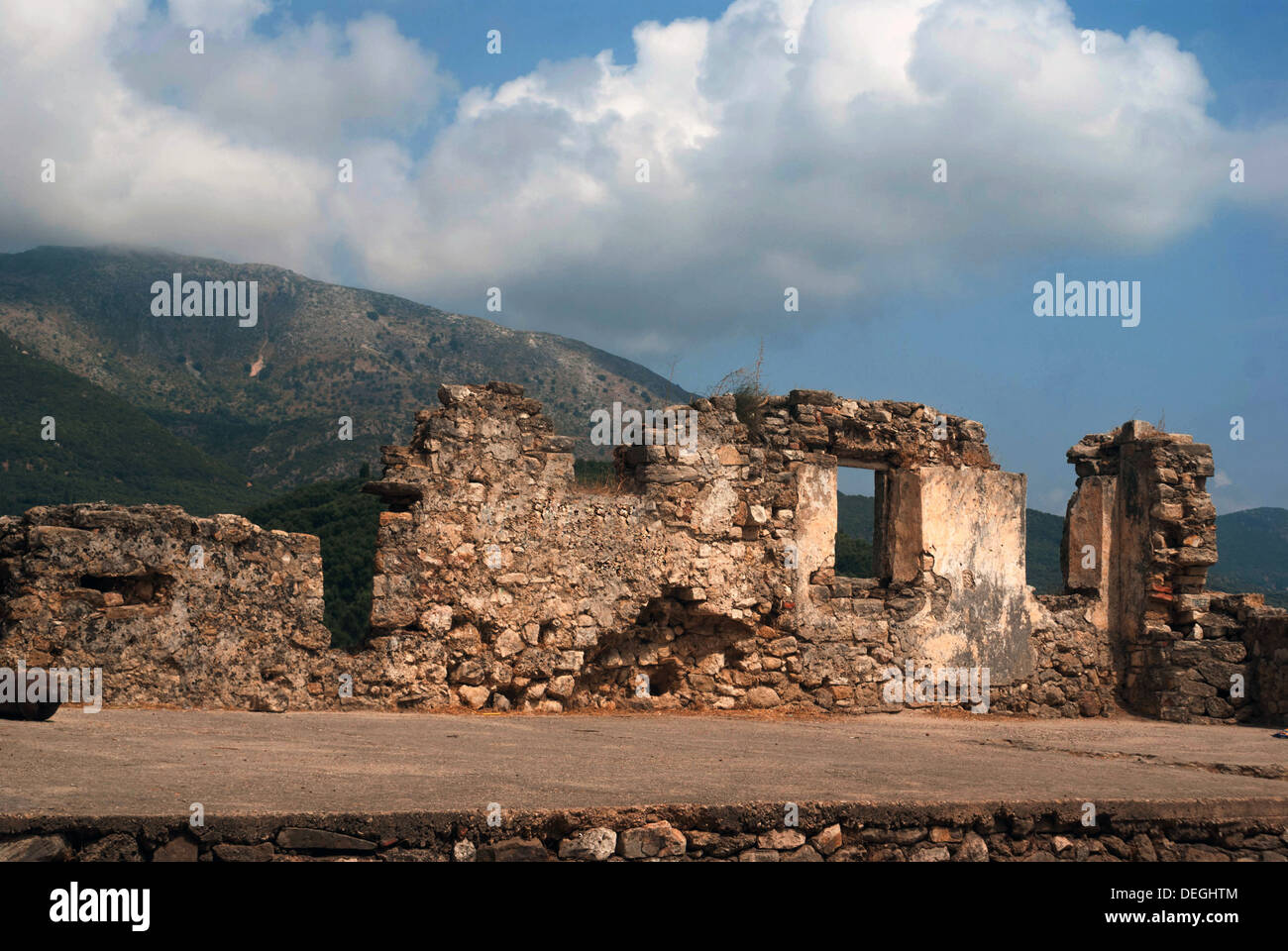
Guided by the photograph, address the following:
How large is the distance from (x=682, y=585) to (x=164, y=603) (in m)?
4.04

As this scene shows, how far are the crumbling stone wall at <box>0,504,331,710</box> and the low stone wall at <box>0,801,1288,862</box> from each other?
3.81 meters

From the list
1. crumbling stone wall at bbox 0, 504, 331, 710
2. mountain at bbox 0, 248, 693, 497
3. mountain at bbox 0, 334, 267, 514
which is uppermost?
mountain at bbox 0, 248, 693, 497

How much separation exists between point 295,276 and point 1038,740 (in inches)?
2718

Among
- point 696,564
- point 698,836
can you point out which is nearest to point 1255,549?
point 696,564

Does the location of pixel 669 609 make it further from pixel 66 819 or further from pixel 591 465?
pixel 591 465

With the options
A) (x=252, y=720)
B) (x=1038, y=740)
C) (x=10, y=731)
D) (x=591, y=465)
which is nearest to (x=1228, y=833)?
(x=1038, y=740)

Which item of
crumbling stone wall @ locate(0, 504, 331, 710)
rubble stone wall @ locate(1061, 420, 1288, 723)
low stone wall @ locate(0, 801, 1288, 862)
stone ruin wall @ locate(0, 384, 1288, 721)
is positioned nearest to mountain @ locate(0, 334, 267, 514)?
crumbling stone wall @ locate(0, 504, 331, 710)

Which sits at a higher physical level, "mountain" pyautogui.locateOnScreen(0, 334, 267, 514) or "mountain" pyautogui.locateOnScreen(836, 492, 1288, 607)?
"mountain" pyautogui.locateOnScreen(0, 334, 267, 514)

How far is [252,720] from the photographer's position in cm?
686

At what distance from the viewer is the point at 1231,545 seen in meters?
45.2

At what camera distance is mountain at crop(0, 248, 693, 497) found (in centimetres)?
4591

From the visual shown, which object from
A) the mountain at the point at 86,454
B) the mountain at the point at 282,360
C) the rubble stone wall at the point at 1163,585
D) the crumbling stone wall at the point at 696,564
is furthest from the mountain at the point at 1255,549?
the mountain at the point at 86,454

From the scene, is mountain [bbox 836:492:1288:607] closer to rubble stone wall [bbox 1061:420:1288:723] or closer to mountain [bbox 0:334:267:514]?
rubble stone wall [bbox 1061:420:1288:723]

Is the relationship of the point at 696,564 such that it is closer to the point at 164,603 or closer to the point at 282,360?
the point at 164,603
